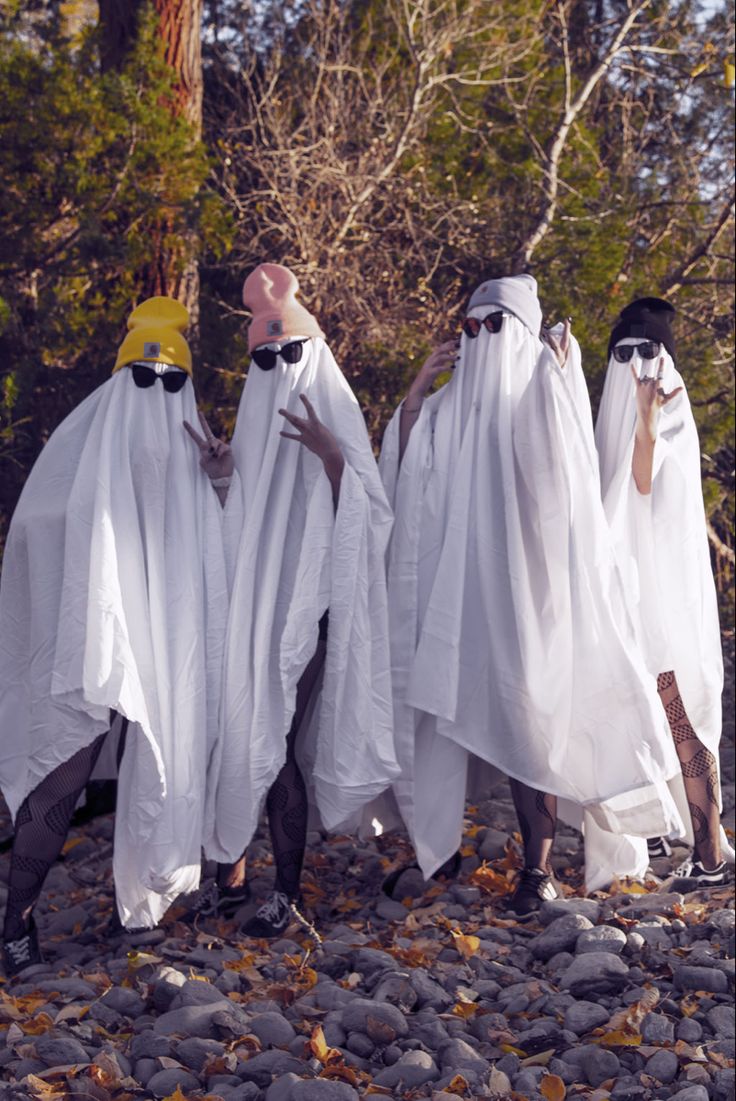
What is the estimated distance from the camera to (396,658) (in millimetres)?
4840

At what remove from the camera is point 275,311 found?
488 cm

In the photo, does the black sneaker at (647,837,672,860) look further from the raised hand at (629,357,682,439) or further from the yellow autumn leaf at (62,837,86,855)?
the yellow autumn leaf at (62,837,86,855)

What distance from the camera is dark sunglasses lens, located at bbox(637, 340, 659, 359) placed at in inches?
204

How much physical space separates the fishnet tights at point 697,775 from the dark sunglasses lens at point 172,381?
2107 mm

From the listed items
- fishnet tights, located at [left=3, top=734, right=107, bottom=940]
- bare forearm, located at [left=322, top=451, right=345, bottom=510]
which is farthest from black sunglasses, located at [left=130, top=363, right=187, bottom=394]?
fishnet tights, located at [left=3, top=734, right=107, bottom=940]

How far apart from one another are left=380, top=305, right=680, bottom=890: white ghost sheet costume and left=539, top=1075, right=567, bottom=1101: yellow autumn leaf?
1342mm

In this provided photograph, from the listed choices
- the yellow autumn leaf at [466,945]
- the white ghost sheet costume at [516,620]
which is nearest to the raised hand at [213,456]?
the white ghost sheet costume at [516,620]

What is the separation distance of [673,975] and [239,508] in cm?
214

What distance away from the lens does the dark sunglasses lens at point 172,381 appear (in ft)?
15.8

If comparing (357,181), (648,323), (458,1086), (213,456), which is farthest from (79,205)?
(458,1086)

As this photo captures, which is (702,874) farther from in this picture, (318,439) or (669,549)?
(318,439)

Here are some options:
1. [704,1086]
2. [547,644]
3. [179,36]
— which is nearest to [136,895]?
[547,644]

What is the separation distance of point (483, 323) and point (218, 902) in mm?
2333

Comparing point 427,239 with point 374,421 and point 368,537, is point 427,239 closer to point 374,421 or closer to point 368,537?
point 374,421
